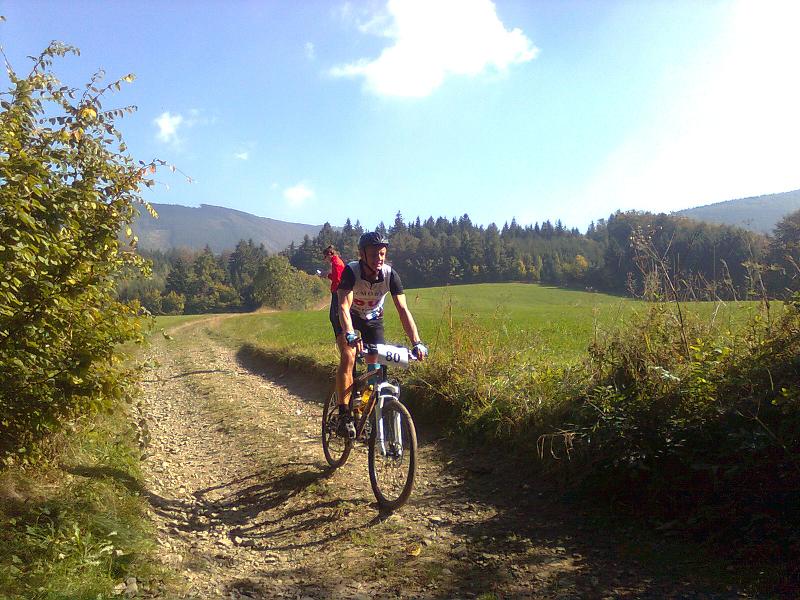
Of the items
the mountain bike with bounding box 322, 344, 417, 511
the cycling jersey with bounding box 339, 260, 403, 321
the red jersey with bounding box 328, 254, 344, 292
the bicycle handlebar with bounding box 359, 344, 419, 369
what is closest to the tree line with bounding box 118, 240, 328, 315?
the red jersey with bounding box 328, 254, 344, 292

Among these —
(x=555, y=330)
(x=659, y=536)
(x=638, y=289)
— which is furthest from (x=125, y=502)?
(x=555, y=330)

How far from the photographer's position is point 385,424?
4641 mm

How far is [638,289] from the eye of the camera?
5730 millimetres

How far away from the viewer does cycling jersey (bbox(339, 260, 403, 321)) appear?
503cm

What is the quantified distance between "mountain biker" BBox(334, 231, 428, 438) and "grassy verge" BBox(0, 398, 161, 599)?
2061mm

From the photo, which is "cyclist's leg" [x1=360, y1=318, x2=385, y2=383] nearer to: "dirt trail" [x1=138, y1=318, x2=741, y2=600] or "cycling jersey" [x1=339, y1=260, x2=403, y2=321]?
"cycling jersey" [x1=339, y1=260, x2=403, y2=321]

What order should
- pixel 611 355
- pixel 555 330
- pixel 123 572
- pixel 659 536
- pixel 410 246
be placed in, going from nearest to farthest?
1. pixel 123 572
2. pixel 659 536
3. pixel 611 355
4. pixel 555 330
5. pixel 410 246

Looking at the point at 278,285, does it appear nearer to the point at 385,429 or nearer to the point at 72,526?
the point at 385,429

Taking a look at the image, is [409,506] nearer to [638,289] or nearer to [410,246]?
[638,289]

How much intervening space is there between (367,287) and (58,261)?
2.62 m

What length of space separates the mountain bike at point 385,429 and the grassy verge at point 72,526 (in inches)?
74.9

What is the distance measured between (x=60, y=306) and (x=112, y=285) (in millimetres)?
784

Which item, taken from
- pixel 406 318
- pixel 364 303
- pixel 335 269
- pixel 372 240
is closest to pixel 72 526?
pixel 364 303

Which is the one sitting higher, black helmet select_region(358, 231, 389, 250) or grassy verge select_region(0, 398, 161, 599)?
black helmet select_region(358, 231, 389, 250)
